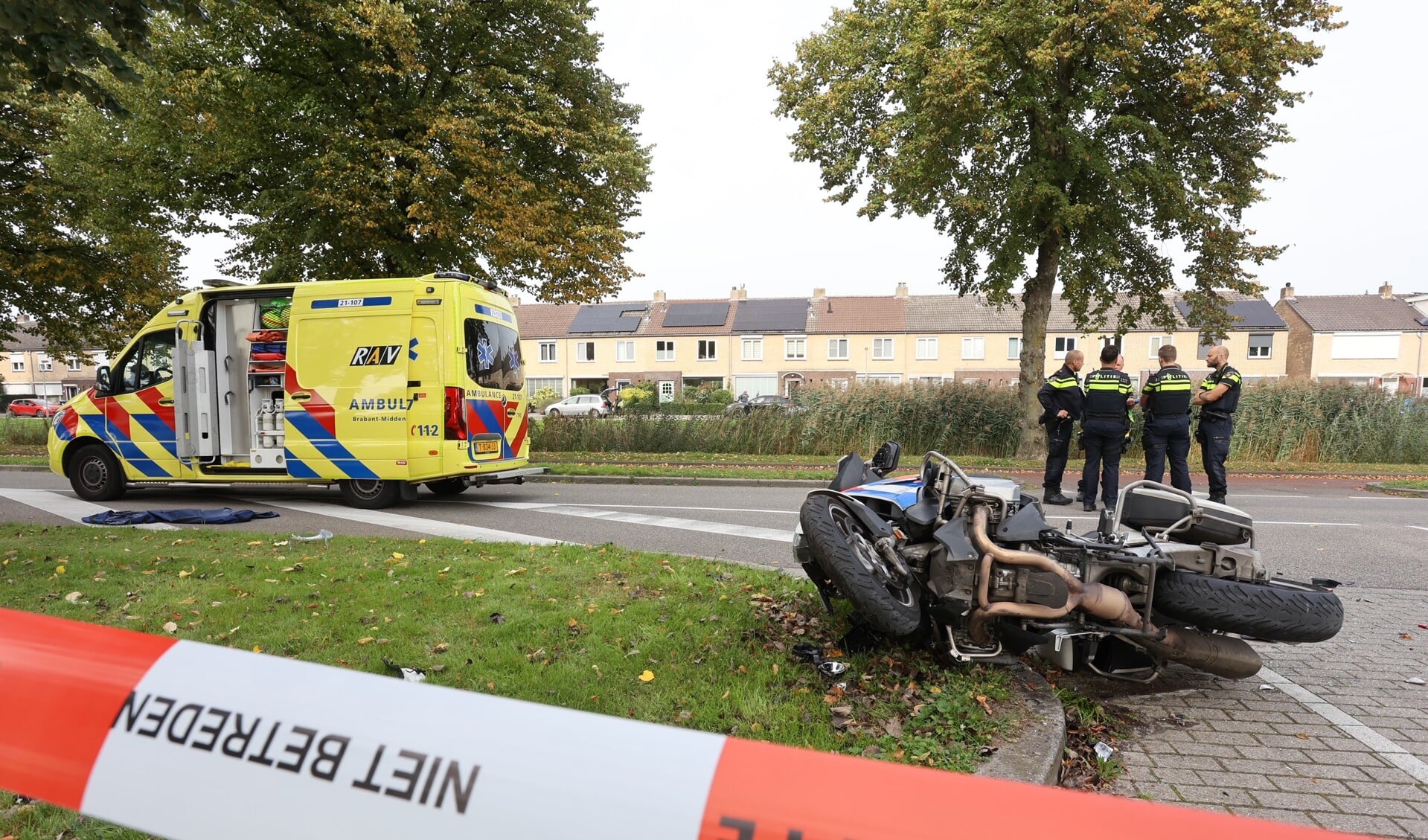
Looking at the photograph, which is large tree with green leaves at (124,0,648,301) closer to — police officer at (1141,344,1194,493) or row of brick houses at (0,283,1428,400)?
police officer at (1141,344,1194,493)

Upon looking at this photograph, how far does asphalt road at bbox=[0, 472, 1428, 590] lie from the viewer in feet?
21.6

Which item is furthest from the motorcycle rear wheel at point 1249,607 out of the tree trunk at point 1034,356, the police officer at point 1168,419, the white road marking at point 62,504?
the tree trunk at point 1034,356

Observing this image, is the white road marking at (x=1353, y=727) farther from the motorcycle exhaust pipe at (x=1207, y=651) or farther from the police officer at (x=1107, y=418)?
the police officer at (x=1107, y=418)

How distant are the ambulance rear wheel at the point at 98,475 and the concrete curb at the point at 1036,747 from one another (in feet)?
36.3

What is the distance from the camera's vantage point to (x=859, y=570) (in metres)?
3.20

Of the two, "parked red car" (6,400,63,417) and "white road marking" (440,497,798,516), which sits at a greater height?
"white road marking" (440,497,798,516)

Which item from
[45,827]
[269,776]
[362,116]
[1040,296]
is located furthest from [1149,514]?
[362,116]

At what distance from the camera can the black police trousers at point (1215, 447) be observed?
8883 millimetres

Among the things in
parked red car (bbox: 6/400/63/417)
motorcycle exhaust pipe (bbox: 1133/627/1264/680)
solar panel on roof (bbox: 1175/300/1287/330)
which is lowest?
parked red car (bbox: 6/400/63/417)

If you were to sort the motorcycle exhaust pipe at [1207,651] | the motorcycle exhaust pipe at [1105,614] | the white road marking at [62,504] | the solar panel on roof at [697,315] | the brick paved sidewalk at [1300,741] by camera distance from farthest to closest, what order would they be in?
the solar panel on roof at [697,315], the white road marking at [62,504], the motorcycle exhaust pipe at [1207,651], the motorcycle exhaust pipe at [1105,614], the brick paved sidewalk at [1300,741]

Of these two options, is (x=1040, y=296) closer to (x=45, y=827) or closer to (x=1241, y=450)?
(x=1241, y=450)

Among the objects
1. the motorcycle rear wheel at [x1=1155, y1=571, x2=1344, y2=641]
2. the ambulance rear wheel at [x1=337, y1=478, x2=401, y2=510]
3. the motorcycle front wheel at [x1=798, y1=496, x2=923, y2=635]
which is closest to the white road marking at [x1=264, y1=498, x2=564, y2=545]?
the ambulance rear wheel at [x1=337, y1=478, x2=401, y2=510]

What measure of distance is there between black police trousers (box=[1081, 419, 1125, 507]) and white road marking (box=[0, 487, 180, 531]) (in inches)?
384

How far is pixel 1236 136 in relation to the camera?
14227mm
